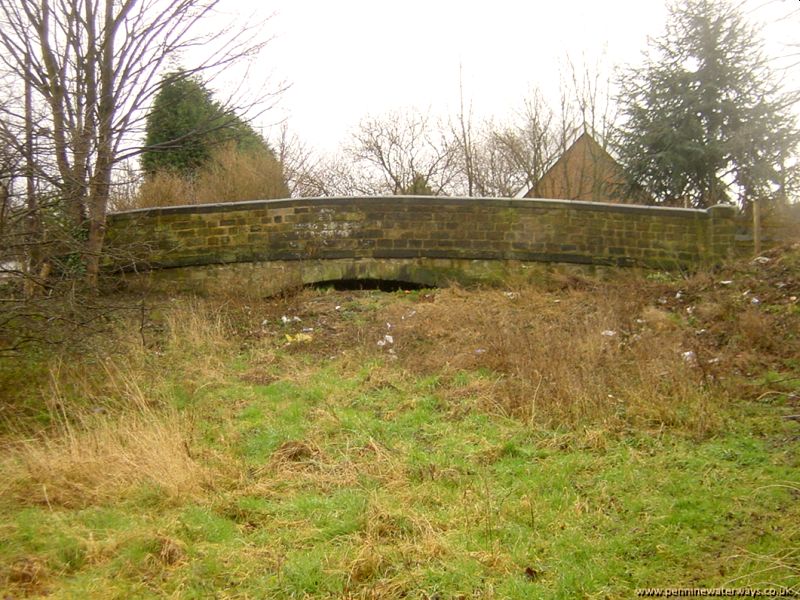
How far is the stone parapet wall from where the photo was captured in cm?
1317

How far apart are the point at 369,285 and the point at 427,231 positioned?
1455 millimetres

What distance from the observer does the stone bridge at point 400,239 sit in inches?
518

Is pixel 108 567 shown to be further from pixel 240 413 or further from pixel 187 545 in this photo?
pixel 240 413

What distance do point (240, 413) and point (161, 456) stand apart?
172 centimetres

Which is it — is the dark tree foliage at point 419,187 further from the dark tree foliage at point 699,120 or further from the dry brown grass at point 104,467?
the dry brown grass at point 104,467

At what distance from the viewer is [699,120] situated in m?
20.1

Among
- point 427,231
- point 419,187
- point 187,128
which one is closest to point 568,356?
point 427,231

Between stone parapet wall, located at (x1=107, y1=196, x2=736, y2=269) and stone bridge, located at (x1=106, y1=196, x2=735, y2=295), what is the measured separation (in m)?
0.02

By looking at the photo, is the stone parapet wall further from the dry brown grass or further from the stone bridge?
the dry brown grass

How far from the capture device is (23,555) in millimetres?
4469

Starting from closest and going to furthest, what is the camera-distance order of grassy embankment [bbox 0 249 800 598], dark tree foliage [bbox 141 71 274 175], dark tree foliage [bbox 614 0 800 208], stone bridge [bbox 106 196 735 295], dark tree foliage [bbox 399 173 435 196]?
grassy embankment [bbox 0 249 800 598] → dark tree foliage [bbox 141 71 274 175] → stone bridge [bbox 106 196 735 295] → dark tree foliage [bbox 614 0 800 208] → dark tree foliage [bbox 399 173 435 196]

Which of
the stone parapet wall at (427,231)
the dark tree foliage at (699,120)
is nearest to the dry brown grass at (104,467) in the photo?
the stone parapet wall at (427,231)

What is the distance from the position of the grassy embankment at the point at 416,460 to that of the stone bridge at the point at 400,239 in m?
3.33

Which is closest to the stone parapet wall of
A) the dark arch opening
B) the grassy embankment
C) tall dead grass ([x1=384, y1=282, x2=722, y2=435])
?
the dark arch opening
